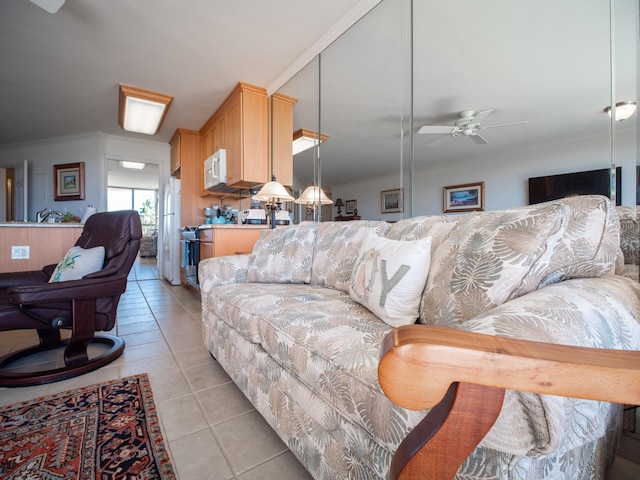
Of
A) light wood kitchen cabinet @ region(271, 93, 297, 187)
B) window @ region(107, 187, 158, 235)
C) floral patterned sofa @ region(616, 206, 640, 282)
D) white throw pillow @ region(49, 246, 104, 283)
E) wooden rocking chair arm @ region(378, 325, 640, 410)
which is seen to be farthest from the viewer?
window @ region(107, 187, 158, 235)

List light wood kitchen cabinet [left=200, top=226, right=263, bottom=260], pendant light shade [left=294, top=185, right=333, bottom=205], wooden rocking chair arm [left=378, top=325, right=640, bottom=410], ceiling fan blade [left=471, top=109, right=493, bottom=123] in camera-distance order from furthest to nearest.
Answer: light wood kitchen cabinet [left=200, top=226, right=263, bottom=260], pendant light shade [left=294, top=185, right=333, bottom=205], ceiling fan blade [left=471, top=109, right=493, bottom=123], wooden rocking chair arm [left=378, top=325, right=640, bottom=410]

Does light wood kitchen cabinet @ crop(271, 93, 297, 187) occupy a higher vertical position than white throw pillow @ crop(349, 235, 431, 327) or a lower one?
higher

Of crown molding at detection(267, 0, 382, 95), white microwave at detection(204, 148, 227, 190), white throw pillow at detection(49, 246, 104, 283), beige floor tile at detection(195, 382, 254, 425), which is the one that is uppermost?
crown molding at detection(267, 0, 382, 95)

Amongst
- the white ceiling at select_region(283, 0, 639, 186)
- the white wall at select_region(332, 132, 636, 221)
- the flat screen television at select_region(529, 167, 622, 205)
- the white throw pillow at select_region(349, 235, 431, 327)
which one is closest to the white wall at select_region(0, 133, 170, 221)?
the white ceiling at select_region(283, 0, 639, 186)

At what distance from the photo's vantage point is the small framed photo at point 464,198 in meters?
1.44

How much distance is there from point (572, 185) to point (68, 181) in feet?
21.3

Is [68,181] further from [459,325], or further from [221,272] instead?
[459,325]

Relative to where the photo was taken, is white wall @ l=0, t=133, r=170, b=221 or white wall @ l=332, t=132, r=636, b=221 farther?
white wall @ l=0, t=133, r=170, b=221

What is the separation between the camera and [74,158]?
15.3 ft

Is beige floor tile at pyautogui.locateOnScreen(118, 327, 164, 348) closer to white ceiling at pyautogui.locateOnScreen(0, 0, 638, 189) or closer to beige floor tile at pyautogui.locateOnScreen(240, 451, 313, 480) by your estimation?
beige floor tile at pyautogui.locateOnScreen(240, 451, 313, 480)

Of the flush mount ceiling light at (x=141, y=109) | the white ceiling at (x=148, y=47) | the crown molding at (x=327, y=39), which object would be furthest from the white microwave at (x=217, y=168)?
the crown molding at (x=327, y=39)

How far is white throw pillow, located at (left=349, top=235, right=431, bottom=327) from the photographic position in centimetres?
96

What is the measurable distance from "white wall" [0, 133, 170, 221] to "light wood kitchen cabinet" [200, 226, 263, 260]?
107 inches

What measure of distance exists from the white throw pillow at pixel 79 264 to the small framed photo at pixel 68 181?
12.3 feet
